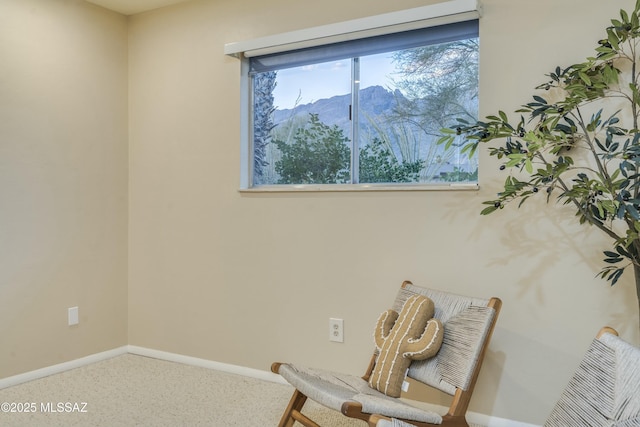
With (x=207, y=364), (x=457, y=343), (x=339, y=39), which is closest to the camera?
(x=457, y=343)

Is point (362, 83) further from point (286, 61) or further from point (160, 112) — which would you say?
point (160, 112)

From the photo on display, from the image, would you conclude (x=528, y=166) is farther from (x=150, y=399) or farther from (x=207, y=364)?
(x=207, y=364)

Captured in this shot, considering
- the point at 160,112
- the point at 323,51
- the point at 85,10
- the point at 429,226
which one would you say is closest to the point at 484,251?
the point at 429,226

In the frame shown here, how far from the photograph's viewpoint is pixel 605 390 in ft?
4.23

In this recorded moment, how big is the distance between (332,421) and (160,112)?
2243mm

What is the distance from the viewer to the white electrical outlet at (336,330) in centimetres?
276

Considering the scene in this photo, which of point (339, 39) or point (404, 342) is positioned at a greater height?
point (339, 39)

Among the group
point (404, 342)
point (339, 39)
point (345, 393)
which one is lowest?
point (345, 393)

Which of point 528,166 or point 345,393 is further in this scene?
point 345,393

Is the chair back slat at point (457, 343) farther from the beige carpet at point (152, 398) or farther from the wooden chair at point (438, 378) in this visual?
the beige carpet at point (152, 398)

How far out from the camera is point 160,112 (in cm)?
338

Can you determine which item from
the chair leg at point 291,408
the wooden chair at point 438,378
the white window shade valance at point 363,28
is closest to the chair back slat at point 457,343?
the wooden chair at point 438,378

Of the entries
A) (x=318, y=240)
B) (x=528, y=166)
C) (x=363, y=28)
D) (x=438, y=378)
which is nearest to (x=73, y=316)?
(x=318, y=240)

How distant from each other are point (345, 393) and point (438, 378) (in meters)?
0.41
